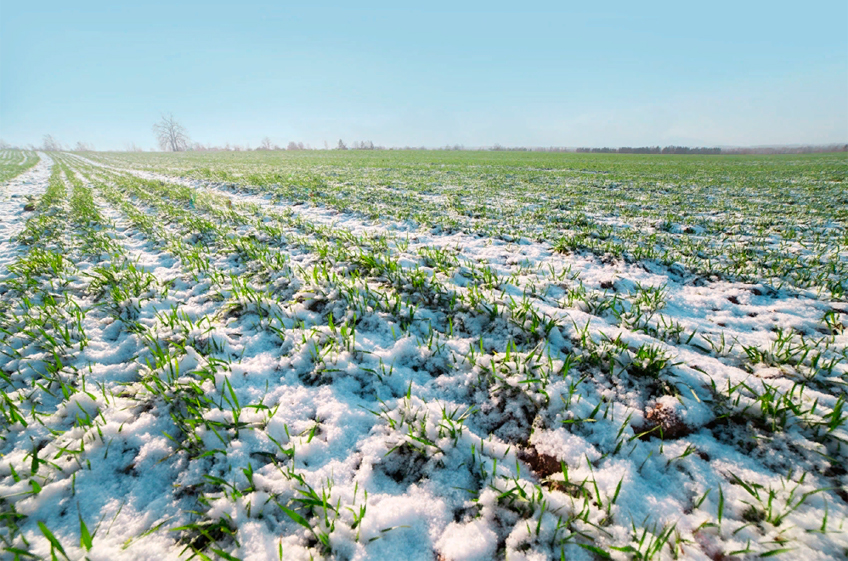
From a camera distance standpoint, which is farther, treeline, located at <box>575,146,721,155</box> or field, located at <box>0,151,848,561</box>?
treeline, located at <box>575,146,721,155</box>

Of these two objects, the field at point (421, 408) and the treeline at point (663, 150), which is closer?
the field at point (421, 408)

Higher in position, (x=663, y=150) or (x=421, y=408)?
(x=663, y=150)

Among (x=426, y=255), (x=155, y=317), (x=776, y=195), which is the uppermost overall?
(x=776, y=195)

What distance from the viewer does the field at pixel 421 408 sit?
5.18 feet

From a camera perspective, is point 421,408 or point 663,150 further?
point 663,150

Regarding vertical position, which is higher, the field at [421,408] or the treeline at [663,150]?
the treeline at [663,150]

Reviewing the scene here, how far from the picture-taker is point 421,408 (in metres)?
2.26

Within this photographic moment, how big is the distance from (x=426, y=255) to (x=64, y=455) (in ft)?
12.7

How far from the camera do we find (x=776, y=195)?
440 inches

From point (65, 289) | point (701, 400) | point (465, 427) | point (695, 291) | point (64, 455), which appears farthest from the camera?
point (695, 291)

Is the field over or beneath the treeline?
beneath

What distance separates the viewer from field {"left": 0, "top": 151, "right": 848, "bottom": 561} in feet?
5.18

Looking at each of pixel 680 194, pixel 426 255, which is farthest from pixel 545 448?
pixel 680 194

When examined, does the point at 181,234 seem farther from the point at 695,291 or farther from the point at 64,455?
the point at 695,291
